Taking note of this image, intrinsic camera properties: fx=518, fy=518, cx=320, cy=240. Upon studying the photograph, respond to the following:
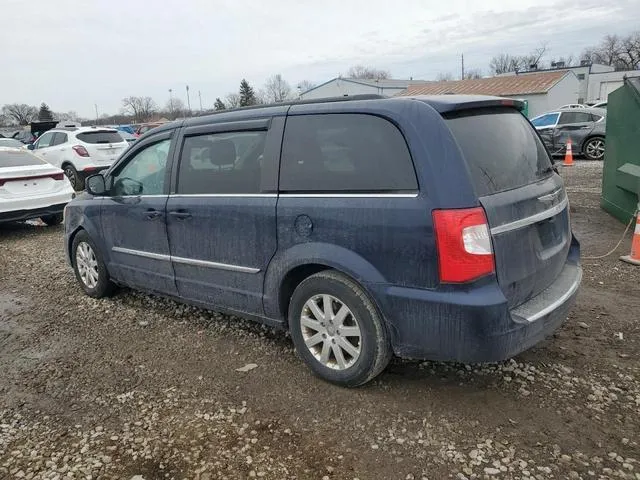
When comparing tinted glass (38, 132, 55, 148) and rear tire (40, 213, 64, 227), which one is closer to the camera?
rear tire (40, 213, 64, 227)

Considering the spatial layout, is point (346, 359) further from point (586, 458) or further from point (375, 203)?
point (586, 458)

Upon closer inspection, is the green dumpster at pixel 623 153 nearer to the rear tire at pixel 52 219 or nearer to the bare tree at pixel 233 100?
the rear tire at pixel 52 219

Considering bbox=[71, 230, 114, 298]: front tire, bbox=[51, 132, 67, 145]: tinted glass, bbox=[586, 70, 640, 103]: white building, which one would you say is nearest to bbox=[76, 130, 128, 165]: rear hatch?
bbox=[51, 132, 67, 145]: tinted glass

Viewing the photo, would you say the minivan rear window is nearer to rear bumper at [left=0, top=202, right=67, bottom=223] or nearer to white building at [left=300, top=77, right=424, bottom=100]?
rear bumper at [left=0, top=202, right=67, bottom=223]

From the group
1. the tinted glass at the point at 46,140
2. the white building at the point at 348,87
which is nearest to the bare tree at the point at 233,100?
the white building at the point at 348,87

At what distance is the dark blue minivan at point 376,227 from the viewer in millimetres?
2744

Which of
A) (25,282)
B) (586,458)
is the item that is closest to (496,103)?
(586,458)

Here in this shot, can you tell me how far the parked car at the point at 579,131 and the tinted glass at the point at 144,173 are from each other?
13844mm

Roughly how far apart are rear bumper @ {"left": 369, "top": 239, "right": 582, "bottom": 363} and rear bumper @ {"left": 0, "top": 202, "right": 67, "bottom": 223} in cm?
762

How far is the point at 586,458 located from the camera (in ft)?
8.45

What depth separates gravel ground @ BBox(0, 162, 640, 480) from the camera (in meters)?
2.63

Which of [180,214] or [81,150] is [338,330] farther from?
[81,150]

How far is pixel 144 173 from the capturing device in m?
4.54

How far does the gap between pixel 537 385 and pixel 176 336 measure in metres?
2.75
